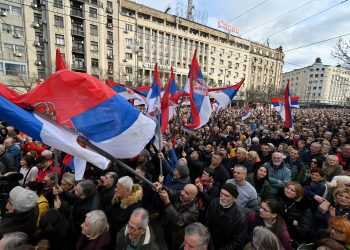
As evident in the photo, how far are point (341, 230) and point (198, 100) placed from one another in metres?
3.76

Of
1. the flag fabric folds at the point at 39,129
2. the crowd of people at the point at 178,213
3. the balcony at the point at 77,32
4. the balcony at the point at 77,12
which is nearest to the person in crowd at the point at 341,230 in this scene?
the crowd of people at the point at 178,213

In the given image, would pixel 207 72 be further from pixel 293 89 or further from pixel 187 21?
pixel 293 89

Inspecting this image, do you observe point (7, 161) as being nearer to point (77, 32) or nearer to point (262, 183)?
point (262, 183)

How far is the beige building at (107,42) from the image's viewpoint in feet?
90.7

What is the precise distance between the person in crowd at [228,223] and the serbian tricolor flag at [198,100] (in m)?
2.65

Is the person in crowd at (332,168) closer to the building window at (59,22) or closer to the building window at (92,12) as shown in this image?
the building window at (59,22)

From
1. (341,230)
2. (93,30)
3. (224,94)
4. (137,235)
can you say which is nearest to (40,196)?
(137,235)

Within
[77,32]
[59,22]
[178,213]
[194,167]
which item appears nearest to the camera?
[178,213]

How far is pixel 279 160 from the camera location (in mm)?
4242

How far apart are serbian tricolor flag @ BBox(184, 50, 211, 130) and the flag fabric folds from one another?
326cm

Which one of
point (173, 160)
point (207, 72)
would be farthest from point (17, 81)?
point (207, 72)

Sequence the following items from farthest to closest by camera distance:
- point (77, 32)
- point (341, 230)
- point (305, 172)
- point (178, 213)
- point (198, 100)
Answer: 1. point (77, 32)
2. point (198, 100)
3. point (305, 172)
4. point (178, 213)
5. point (341, 230)

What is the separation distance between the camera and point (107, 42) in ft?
119

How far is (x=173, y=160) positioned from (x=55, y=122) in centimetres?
320
